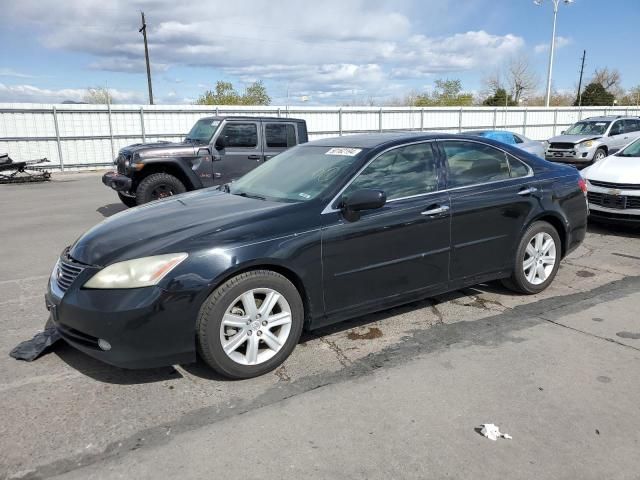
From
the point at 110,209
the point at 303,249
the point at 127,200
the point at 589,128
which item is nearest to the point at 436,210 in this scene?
the point at 303,249

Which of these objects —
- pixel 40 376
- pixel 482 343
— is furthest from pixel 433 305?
pixel 40 376

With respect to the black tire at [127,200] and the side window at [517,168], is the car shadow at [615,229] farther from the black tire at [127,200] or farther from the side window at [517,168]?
the black tire at [127,200]

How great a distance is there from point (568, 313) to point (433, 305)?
3.82ft

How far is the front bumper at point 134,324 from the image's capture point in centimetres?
302

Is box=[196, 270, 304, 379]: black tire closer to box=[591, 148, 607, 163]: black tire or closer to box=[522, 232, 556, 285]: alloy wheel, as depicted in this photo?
box=[522, 232, 556, 285]: alloy wheel

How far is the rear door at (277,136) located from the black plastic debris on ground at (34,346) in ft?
21.2

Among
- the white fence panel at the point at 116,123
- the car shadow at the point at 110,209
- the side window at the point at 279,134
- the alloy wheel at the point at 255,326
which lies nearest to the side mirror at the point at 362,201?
the alloy wheel at the point at 255,326

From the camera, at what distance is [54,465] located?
2.56 meters

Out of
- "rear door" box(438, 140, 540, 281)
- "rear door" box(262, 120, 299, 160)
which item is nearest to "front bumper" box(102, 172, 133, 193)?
"rear door" box(262, 120, 299, 160)

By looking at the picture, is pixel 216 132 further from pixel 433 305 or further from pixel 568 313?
pixel 568 313

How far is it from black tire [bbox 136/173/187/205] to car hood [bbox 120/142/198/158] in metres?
0.37

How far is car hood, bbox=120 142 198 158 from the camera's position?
29.6 feet

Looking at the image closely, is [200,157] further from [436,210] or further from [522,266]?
[522,266]

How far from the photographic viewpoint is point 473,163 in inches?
180
